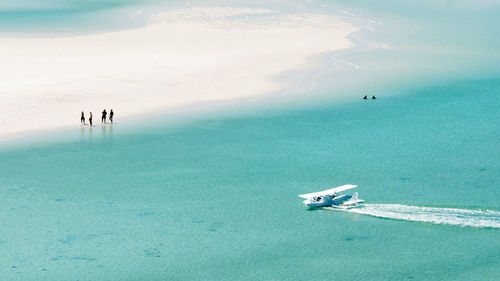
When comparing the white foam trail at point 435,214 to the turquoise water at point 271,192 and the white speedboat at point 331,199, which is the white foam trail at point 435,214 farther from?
the white speedboat at point 331,199

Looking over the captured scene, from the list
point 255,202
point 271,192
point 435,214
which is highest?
point 271,192

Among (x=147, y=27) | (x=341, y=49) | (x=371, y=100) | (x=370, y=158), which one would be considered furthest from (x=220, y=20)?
(x=370, y=158)

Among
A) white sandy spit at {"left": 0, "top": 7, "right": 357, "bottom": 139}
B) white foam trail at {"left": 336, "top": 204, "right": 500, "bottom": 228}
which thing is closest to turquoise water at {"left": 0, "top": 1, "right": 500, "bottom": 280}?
white foam trail at {"left": 336, "top": 204, "right": 500, "bottom": 228}

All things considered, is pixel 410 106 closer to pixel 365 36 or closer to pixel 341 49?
pixel 341 49

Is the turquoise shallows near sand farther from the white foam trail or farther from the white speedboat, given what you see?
the white speedboat

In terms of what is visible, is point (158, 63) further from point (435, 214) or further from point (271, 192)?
point (435, 214)

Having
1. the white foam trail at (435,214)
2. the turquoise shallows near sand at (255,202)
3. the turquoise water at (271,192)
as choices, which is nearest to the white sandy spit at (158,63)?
the turquoise water at (271,192)

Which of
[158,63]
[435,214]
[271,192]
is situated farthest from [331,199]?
[158,63]
